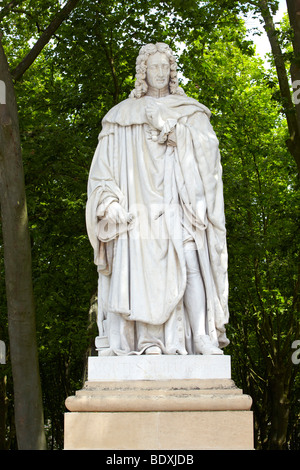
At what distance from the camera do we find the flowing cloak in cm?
722

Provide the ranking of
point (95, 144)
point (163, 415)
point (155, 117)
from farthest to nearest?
1. point (95, 144)
2. point (155, 117)
3. point (163, 415)

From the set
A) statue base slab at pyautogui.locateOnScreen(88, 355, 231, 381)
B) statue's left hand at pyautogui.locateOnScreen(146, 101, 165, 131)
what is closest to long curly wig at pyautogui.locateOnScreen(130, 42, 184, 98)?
statue's left hand at pyautogui.locateOnScreen(146, 101, 165, 131)

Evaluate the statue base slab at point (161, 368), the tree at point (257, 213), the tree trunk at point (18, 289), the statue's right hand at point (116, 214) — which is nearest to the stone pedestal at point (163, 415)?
the statue base slab at point (161, 368)

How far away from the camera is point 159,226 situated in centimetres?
739

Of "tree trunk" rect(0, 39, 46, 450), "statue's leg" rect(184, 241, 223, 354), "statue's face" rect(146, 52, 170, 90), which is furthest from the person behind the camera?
"tree trunk" rect(0, 39, 46, 450)

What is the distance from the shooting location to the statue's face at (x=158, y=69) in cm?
793

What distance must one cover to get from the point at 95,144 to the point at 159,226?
9971 mm

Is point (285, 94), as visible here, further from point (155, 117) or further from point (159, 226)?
point (159, 226)

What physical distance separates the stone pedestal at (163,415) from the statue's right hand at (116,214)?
4.60 feet

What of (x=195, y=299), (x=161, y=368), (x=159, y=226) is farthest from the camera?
(x=159, y=226)

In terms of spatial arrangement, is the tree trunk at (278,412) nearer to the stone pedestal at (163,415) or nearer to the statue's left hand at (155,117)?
the statue's left hand at (155,117)

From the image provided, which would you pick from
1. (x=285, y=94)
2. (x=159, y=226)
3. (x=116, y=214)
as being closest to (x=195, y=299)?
(x=159, y=226)

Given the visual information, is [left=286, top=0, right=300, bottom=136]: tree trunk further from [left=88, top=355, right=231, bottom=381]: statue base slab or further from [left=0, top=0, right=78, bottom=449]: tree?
[left=88, top=355, right=231, bottom=381]: statue base slab

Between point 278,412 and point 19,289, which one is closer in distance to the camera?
point 19,289
